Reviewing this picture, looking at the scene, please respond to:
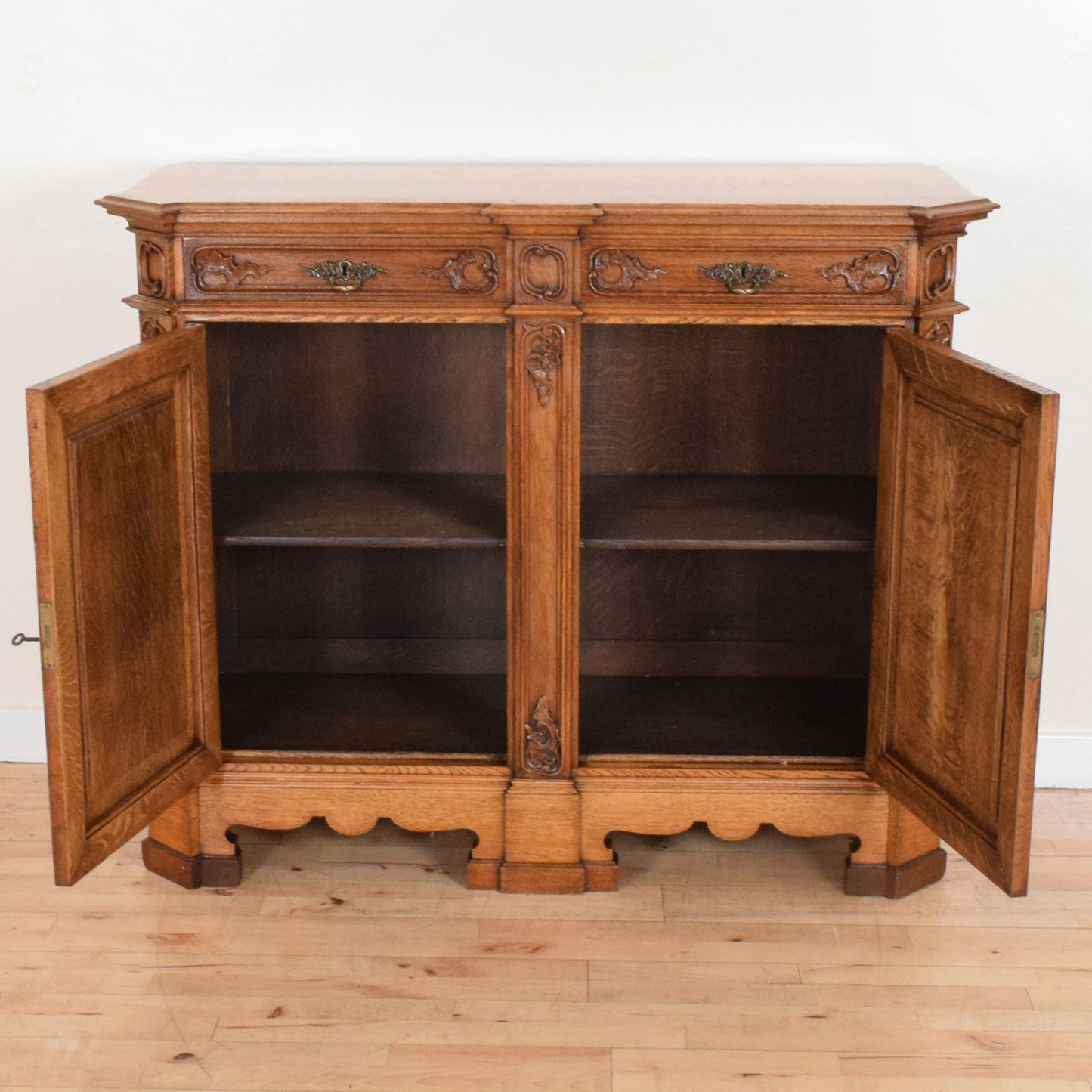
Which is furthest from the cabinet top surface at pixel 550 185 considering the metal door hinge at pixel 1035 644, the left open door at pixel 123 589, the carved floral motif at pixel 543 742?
the carved floral motif at pixel 543 742

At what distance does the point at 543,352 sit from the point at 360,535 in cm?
50

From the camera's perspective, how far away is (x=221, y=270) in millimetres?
2869

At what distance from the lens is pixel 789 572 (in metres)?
3.57

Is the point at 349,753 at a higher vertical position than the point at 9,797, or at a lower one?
higher

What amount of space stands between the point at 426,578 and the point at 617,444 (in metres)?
0.53

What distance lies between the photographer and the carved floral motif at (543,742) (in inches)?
120

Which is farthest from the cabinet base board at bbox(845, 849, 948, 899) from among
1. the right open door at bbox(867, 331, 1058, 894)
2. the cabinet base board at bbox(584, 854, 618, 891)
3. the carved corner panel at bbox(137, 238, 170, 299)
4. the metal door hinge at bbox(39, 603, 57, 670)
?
the carved corner panel at bbox(137, 238, 170, 299)

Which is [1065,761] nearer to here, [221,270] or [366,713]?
[366,713]

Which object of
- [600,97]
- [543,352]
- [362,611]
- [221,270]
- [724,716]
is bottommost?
[724,716]

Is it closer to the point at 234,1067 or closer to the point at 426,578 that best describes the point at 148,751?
the point at 234,1067

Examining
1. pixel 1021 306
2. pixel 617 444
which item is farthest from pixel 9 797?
pixel 1021 306

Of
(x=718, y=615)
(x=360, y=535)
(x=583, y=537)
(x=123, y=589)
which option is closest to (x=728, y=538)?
(x=583, y=537)

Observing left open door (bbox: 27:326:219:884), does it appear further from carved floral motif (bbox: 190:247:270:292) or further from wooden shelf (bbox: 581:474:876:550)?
wooden shelf (bbox: 581:474:876:550)

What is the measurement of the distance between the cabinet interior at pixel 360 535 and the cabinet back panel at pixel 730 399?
234 millimetres
